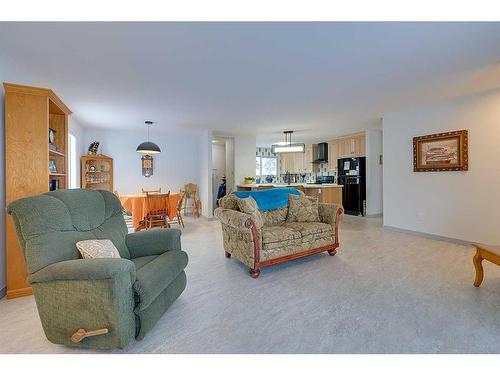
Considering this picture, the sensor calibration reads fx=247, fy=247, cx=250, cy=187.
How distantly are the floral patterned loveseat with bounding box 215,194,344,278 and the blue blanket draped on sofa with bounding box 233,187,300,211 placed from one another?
3.2 inches

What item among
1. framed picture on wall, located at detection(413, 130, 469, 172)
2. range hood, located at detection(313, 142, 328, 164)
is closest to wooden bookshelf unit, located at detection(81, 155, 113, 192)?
range hood, located at detection(313, 142, 328, 164)

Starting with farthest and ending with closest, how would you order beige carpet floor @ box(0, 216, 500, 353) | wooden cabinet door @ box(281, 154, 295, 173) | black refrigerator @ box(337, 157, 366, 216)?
wooden cabinet door @ box(281, 154, 295, 173)
black refrigerator @ box(337, 157, 366, 216)
beige carpet floor @ box(0, 216, 500, 353)

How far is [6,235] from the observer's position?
2.35 metres

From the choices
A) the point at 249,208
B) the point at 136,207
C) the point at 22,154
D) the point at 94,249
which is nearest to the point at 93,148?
the point at 136,207

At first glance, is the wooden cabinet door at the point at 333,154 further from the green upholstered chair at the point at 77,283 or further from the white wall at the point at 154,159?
the green upholstered chair at the point at 77,283

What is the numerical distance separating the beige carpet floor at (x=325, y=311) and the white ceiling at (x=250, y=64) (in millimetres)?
2288

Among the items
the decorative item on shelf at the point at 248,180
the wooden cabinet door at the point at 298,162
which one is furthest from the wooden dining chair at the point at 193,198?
the wooden cabinet door at the point at 298,162

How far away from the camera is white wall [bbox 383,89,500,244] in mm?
3598

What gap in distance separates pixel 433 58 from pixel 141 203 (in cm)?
477

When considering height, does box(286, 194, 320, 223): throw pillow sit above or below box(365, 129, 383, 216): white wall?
below

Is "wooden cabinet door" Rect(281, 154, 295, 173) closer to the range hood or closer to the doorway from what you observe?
the range hood

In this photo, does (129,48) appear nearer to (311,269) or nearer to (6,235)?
(6,235)

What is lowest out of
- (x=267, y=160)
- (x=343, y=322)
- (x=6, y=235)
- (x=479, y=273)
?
(x=343, y=322)
